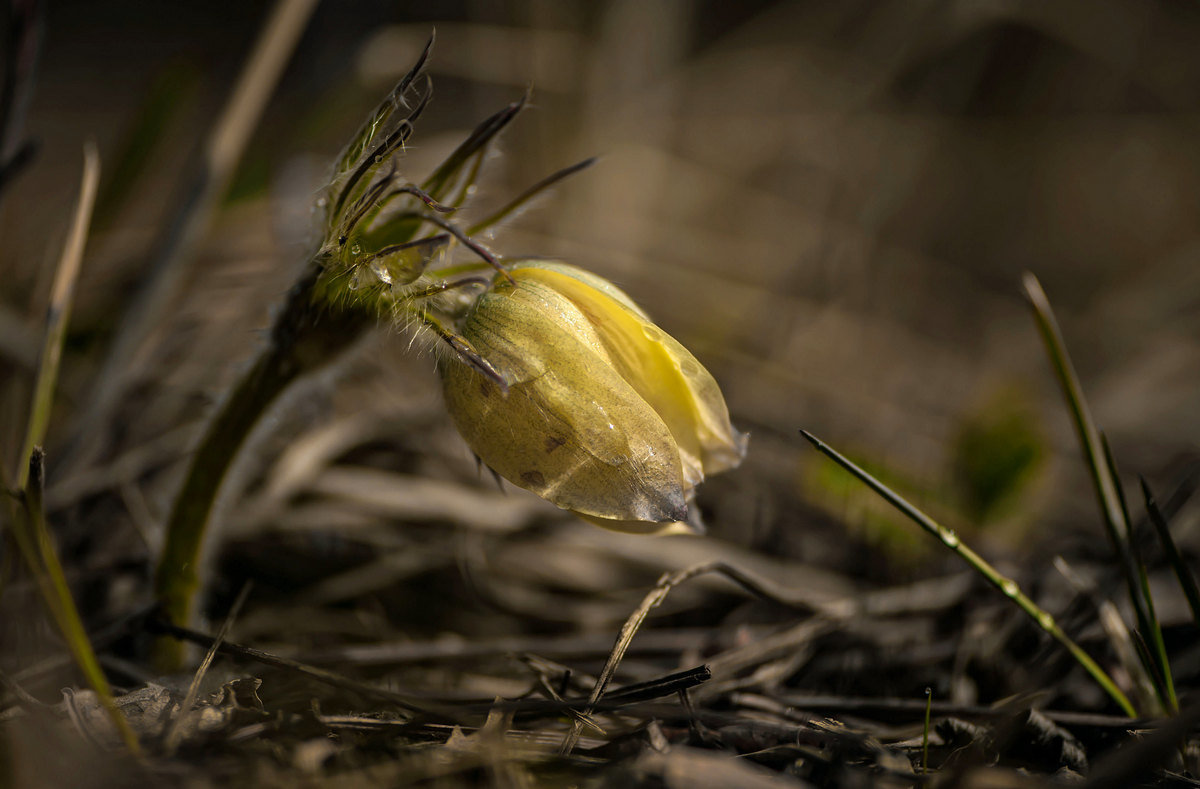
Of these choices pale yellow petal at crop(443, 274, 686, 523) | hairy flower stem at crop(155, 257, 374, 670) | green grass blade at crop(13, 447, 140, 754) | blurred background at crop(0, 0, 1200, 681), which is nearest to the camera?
green grass blade at crop(13, 447, 140, 754)

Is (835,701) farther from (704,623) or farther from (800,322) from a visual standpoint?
(800,322)

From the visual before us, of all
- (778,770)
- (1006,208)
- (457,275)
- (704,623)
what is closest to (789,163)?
(1006,208)

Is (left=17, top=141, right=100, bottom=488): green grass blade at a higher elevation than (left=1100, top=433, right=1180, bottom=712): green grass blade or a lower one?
higher

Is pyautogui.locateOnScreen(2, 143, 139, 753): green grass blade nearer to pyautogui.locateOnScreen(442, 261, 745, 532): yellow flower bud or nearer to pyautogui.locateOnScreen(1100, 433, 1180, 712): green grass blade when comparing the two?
pyautogui.locateOnScreen(442, 261, 745, 532): yellow flower bud

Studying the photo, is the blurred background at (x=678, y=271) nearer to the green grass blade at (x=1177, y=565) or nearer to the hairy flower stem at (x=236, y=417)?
the hairy flower stem at (x=236, y=417)

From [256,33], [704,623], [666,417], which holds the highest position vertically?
[256,33]

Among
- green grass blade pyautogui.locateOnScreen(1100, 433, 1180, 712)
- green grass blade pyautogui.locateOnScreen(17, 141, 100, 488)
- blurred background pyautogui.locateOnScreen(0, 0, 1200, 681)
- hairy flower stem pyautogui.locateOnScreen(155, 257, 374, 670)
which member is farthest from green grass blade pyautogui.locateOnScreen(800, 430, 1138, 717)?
green grass blade pyautogui.locateOnScreen(17, 141, 100, 488)

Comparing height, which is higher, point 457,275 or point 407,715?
point 457,275
